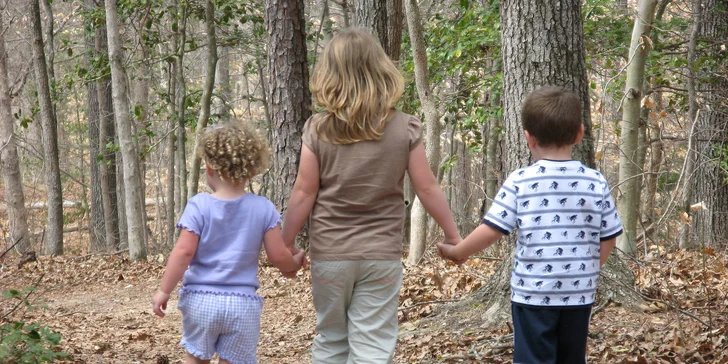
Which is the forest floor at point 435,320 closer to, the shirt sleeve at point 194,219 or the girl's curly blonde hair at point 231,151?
the shirt sleeve at point 194,219

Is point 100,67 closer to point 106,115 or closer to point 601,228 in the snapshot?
point 106,115

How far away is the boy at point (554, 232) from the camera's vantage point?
310 cm

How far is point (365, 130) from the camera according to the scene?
3.37 metres

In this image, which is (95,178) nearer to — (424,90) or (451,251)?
(424,90)

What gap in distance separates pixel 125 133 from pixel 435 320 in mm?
8257

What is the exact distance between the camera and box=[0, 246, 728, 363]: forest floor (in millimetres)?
4656

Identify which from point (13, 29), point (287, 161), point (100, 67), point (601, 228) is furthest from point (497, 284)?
point (13, 29)

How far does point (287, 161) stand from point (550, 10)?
4645 millimetres

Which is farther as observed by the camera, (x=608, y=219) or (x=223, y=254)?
(x=223, y=254)

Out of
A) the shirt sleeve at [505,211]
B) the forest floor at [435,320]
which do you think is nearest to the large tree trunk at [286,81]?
the forest floor at [435,320]

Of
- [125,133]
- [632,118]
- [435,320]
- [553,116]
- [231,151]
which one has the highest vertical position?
[553,116]

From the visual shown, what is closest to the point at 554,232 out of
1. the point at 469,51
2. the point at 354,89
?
the point at 354,89

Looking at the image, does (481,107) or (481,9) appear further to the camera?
(481,107)

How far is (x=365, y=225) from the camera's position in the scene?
3.43 metres
